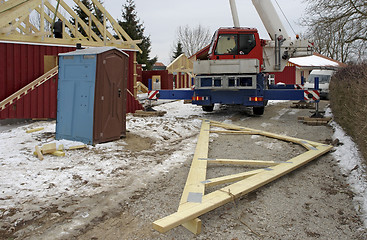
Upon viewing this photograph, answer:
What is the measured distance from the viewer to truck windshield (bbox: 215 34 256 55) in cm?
1192

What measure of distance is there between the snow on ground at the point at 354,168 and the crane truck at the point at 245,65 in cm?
434

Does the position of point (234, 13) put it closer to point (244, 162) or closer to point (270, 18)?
point (270, 18)

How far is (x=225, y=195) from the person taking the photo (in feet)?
12.7

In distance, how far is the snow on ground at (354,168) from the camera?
13.2 ft

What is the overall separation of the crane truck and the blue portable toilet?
4.71 metres

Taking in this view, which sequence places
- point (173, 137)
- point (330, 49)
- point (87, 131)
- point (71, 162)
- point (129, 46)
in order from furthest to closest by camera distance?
point (330, 49) → point (129, 46) → point (173, 137) → point (87, 131) → point (71, 162)

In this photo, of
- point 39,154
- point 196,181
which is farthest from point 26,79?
point 196,181

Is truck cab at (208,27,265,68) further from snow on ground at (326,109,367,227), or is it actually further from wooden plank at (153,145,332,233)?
wooden plank at (153,145,332,233)

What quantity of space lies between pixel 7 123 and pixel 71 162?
707cm

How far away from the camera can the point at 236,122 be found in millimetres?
11070

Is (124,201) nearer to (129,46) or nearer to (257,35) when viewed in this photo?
(257,35)

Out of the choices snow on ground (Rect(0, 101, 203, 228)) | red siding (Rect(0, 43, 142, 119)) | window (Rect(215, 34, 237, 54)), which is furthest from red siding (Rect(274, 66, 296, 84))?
snow on ground (Rect(0, 101, 203, 228))

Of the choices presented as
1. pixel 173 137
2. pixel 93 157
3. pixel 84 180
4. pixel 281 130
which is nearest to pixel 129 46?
pixel 173 137

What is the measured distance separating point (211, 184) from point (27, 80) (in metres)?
9.95
